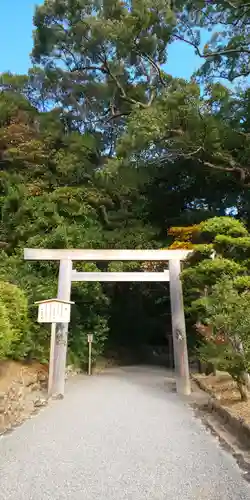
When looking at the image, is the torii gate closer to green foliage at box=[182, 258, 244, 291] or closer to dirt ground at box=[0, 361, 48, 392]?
green foliage at box=[182, 258, 244, 291]

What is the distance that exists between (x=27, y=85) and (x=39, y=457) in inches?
662

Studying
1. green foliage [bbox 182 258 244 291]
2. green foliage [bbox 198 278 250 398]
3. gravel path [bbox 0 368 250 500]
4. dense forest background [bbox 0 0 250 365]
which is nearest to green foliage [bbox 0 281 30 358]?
dense forest background [bbox 0 0 250 365]

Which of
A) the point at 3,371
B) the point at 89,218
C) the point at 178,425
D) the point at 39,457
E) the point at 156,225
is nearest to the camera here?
the point at 39,457

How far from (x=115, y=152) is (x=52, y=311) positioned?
8.21 m

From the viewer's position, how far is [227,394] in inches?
270

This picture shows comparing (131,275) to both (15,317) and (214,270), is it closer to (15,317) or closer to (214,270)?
(214,270)

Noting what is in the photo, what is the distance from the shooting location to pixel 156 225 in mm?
14883

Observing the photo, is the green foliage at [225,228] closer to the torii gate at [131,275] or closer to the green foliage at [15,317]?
the torii gate at [131,275]

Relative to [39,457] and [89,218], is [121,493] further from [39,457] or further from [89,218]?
[89,218]

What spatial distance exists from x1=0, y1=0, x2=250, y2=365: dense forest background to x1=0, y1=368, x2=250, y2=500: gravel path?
110 inches

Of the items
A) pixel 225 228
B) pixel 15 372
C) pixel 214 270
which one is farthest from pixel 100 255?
pixel 15 372

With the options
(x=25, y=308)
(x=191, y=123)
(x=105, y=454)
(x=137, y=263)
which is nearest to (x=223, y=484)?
(x=105, y=454)

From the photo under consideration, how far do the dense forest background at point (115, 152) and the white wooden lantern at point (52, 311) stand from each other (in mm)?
421

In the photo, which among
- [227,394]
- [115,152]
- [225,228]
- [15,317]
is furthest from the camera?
[115,152]
